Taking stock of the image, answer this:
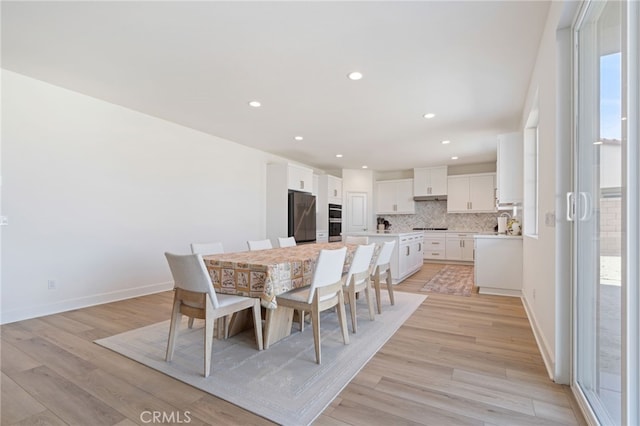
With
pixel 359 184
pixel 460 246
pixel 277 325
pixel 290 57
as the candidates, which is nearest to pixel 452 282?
pixel 460 246

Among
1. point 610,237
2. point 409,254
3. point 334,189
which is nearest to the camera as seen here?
point 610,237

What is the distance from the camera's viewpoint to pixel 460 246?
735 cm

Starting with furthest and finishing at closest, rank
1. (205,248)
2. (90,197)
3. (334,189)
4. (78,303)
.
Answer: (334,189) < (90,197) < (78,303) < (205,248)

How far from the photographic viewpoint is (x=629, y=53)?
106 centimetres

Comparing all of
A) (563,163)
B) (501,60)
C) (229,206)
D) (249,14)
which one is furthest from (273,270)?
(229,206)

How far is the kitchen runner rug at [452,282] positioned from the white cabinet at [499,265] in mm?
309

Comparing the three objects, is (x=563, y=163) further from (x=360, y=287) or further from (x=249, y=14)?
(x=249, y=14)

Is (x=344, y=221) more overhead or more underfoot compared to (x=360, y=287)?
more overhead

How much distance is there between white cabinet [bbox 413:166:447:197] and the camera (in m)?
7.62

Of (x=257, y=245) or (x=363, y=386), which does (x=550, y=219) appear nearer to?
(x=363, y=386)

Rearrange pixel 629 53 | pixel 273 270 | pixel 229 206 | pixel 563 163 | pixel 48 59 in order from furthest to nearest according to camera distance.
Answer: pixel 229 206, pixel 48 59, pixel 273 270, pixel 563 163, pixel 629 53

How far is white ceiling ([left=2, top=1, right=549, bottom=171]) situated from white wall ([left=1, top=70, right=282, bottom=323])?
1.02 feet

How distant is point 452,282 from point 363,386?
149 inches

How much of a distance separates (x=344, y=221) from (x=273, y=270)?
580 centimetres
